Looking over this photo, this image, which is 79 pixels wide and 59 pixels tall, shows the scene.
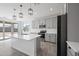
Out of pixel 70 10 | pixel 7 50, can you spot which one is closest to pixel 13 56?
pixel 7 50

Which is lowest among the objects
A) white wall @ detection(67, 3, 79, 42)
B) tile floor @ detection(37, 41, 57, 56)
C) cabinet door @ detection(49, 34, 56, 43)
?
tile floor @ detection(37, 41, 57, 56)

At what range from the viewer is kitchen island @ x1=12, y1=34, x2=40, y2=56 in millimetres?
2609

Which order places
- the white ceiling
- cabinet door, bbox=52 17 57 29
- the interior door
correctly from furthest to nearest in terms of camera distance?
the interior door, cabinet door, bbox=52 17 57 29, the white ceiling

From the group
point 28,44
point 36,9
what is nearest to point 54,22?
point 36,9

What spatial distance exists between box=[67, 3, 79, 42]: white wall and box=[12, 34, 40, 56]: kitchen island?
2.58ft

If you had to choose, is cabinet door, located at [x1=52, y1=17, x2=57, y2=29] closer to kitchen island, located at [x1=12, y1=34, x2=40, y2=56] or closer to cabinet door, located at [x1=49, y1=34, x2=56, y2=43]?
cabinet door, located at [x1=49, y1=34, x2=56, y2=43]

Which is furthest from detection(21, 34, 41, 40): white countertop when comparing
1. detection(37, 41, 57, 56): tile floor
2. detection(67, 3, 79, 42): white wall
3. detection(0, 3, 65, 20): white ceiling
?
detection(67, 3, 79, 42): white wall

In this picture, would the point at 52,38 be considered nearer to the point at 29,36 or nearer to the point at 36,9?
the point at 29,36

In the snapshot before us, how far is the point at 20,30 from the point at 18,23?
0.54 ft

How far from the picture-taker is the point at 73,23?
105 inches

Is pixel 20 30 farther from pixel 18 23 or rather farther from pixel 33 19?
pixel 33 19

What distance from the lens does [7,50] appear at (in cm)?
255

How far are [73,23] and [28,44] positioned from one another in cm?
116

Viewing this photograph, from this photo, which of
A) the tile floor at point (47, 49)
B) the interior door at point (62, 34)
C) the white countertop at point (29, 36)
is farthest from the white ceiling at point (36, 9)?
the tile floor at point (47, 49)
